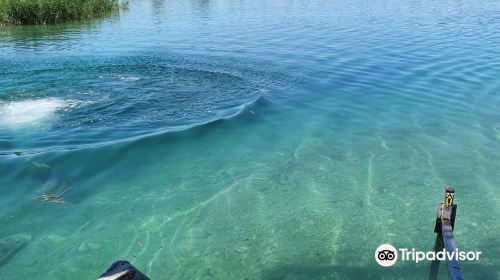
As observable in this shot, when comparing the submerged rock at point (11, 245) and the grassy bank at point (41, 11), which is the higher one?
the grassy bank at point (41, 11)

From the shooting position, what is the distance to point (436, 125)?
44.3ft

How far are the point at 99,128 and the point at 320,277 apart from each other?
8.00 metres

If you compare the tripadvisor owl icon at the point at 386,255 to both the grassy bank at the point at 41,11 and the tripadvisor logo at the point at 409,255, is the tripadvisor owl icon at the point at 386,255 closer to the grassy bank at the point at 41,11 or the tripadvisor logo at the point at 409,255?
the tripadvisor logo at the point at 409,255

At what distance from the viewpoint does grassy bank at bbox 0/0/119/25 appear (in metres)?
35.4

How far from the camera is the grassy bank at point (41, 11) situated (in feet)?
116

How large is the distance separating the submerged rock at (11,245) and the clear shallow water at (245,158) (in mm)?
117

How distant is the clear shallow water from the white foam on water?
97mm

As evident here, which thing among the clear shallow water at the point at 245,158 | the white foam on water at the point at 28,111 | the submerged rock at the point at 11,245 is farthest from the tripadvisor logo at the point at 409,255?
the white foam on water at the point at 28,111

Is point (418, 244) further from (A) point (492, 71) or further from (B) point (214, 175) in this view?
(A) point (492, 71)

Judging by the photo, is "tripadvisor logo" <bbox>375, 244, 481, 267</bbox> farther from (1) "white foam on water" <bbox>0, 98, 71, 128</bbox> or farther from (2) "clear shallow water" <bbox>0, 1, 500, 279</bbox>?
(1) "white foam on water" <bbox>0, 98, 71, 128</bbox>

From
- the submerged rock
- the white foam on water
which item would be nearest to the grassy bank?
the white foam on water

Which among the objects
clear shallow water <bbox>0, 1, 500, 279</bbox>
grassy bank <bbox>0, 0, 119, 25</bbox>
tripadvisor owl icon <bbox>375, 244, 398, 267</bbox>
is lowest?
tripadvisor owl icon <bbox>375, 244, 398, 267</bbox>

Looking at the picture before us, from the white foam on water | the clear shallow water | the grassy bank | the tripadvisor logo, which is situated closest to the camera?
the tripadvisor logo

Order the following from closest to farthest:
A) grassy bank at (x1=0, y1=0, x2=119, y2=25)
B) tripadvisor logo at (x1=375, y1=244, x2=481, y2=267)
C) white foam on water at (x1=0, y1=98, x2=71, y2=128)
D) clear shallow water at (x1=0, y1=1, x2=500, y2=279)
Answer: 1. tripadvisor logo at (x1=375, y1=244, x2=481, y2=267)
2. clear shallow water at (x1=0, y1=1, x2=500, y2=279)
3. white foam on water at (x1=0, y1=98, x2=71, y2=128)
4. grassy bank at (x1=0, y1=0, x2=119, y2=25)
